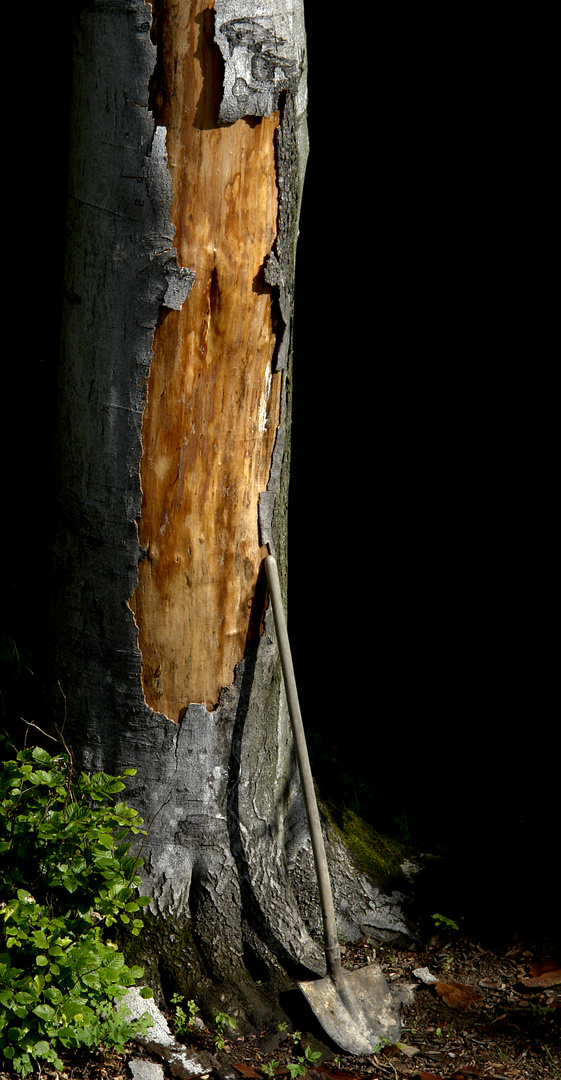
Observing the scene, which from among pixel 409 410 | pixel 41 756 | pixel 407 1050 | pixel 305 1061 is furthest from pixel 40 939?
pixel 409 410

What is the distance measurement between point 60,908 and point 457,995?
3.95ft

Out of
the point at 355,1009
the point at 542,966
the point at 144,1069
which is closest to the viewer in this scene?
the point at 144,1069

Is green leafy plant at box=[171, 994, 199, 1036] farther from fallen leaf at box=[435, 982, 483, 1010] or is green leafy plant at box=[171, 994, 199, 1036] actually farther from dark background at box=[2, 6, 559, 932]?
dark background at box=[2, 6, 559, 932]

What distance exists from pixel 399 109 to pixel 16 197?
1735 mm

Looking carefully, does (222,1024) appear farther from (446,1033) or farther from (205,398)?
(205,398)

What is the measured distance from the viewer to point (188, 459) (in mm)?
2322

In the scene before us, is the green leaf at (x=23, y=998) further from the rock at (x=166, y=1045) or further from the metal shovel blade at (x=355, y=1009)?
the metal shovel blade at (x=355, y=1009)

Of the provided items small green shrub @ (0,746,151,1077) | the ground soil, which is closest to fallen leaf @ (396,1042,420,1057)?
the ground soil

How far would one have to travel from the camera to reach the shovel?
95.6 inches

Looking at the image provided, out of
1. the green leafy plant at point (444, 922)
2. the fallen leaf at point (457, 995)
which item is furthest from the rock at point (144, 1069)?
the green leafy plant at point (444, 922)

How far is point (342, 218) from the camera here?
13.9 ft

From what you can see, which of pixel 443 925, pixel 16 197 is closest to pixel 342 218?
pixel 16 197

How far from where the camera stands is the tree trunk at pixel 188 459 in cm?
217

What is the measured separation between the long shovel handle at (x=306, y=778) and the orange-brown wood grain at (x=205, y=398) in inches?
2.8
